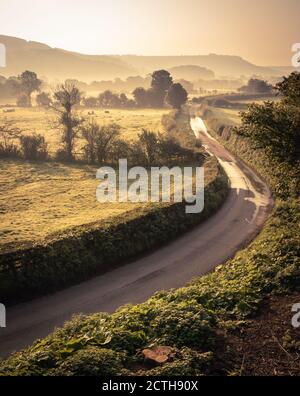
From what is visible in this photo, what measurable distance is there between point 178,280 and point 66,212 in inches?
637

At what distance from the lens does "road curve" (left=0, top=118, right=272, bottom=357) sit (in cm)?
2058

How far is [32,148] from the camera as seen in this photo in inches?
2435

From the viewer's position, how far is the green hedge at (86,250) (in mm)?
22750

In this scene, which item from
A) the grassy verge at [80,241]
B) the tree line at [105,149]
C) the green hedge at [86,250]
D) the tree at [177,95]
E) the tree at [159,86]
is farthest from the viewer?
the tree at [159,86]

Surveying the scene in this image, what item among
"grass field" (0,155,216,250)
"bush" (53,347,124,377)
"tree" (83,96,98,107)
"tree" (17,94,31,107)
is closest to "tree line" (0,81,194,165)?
"grass field" (0,155,216,250)

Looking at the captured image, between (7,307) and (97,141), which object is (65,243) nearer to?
(7,307)

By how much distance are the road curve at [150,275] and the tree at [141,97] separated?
113 metres

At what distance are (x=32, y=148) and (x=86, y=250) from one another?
3994 cm

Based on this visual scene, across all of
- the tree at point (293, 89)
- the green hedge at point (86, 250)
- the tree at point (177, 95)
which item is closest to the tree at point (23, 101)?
the tree at point (177, 95)

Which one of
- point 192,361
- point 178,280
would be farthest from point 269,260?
point 192,361

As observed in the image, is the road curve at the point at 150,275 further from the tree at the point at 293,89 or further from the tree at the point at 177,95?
the tree at the point at 177,95

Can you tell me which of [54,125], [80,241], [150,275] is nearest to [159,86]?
[54,125]

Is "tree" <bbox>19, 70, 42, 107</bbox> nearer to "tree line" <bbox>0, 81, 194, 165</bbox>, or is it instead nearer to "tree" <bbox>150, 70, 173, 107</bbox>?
"tree" <bbox>150, 70, 173, 107</bbox>

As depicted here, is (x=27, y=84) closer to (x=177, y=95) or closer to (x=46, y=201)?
(x=177, y=95)
